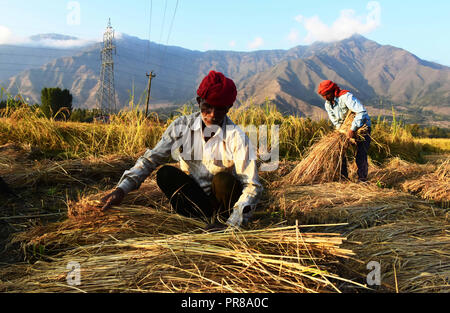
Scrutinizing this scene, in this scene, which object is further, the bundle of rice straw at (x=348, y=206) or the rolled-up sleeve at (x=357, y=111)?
the rolled-up sleeve at (x=357, y=111)

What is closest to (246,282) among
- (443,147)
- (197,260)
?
(197,260)

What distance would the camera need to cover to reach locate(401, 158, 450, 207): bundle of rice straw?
2818mm

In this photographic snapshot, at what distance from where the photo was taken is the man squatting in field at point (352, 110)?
355cm

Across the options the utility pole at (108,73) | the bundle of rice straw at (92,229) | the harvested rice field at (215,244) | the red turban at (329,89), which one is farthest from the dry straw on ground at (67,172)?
the utility pole at (108,73)

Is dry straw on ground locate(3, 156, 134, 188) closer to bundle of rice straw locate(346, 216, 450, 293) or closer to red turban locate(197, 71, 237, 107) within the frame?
red turban locate(197, 71, 237, 107)

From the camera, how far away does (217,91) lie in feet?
5.34

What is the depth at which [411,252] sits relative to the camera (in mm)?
1564

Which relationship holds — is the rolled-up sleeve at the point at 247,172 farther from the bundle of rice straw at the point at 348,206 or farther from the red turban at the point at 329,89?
the red turban at the point at 329,89

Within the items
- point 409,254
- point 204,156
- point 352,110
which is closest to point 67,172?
point 204,156

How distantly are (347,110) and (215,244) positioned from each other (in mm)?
3215

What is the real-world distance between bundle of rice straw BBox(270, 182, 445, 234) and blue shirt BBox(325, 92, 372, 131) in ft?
3.04

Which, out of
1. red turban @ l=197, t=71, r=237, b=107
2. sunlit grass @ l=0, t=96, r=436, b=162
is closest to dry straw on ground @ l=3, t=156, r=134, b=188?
sunlit grass @ l=0, t=96, r=436, b=162

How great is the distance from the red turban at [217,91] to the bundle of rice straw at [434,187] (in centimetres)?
237

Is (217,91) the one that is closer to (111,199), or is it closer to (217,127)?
(217,127)
